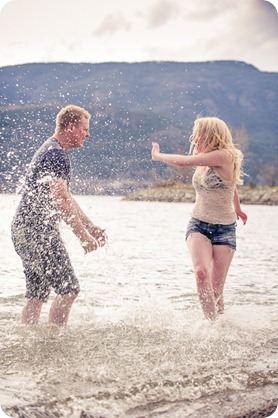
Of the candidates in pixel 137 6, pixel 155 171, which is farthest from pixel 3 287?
pixel 137 6

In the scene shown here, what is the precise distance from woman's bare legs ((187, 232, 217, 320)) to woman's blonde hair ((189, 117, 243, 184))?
0.41 m

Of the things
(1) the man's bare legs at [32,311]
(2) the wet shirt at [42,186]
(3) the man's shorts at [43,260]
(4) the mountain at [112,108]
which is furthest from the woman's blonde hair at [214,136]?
(1) the man's bare legs at [32,311]

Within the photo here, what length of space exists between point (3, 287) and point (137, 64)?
190 centimetres

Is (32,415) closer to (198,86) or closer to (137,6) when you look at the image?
(137,6)

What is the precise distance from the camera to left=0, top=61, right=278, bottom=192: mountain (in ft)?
9.89

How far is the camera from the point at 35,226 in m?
2.81

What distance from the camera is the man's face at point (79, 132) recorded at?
279 cm

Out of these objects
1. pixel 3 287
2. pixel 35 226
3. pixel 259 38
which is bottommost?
pixel 3 287

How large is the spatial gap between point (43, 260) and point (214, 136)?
1.01 metres

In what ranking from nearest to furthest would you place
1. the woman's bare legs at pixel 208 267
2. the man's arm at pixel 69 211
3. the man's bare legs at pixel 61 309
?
the man's arm at pixel 69 211 < the man's bare legs at pixel 61 309 < the woman's bare legs at pixel 208 267

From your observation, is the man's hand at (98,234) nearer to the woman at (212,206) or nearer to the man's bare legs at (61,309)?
the man's bare legs at (61,309)

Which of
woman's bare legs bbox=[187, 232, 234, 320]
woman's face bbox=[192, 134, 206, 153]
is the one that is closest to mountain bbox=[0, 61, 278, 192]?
woman's face bbox=[192, 134, 206, 153]

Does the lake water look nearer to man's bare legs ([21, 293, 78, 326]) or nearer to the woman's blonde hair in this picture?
man's bare legs ([21, 293, 78, 326])

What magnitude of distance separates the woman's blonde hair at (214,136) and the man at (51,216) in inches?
21.8
